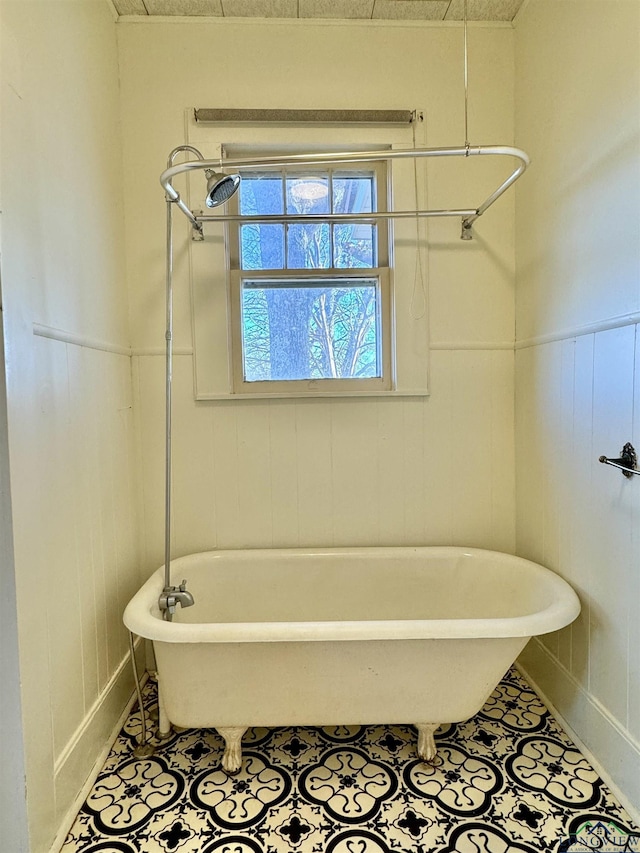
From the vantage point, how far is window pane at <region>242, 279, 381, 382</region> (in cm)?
195

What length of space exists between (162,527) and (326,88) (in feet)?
6.17

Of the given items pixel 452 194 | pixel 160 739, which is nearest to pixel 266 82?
pixel 452 194

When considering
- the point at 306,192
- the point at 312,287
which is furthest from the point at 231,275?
the point at 306,192

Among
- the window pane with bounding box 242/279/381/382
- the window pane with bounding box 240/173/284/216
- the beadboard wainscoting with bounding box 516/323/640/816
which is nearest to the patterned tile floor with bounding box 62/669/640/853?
the beadboard wainscoting with bounding box 516/323/640/816

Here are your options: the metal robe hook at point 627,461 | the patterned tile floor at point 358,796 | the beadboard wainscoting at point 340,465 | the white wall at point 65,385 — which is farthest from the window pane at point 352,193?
the patterned tile floor at point 358,796

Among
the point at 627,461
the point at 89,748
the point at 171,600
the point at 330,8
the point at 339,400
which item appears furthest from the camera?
the point at 339,400

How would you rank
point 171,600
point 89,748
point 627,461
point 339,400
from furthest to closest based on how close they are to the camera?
point 339,400, point 171,600, point 89,748, point 627,461

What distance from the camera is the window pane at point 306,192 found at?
1.95m

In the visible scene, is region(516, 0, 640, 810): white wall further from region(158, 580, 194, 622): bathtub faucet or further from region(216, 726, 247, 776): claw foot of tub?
region(158, 580, 194, 622): bathtub faucet

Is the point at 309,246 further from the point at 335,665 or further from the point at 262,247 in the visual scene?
the point at 335,665

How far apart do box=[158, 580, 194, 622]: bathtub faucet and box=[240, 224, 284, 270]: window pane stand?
4.26ft

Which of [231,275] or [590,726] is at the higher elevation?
[231,275]

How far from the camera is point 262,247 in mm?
1954

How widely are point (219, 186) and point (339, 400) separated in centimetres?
91
